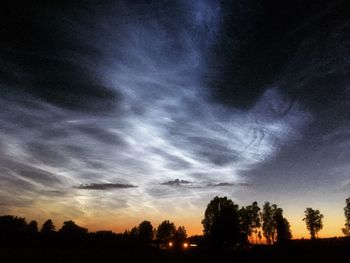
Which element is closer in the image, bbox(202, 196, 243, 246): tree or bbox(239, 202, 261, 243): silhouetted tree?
bbox(202, 196, 243, 246): tree

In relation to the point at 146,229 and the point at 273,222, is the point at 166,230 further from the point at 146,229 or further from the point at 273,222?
the point at 273,222

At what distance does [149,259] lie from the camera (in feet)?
158

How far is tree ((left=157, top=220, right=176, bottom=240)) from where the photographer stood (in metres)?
178

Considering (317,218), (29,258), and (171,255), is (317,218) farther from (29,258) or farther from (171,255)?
(29,258)

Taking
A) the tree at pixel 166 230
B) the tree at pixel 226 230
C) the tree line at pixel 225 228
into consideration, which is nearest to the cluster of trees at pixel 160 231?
the tree at pixel 166 230

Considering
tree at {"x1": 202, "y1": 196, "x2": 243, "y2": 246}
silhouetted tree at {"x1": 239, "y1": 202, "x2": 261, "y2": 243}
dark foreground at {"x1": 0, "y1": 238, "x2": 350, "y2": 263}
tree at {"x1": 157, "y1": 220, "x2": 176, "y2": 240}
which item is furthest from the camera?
tree at {"x1": 157, "y1": 220, "x2": 176, "y2": 240}

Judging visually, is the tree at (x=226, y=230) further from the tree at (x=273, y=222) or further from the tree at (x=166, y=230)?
the tree at (x=166, y=230)

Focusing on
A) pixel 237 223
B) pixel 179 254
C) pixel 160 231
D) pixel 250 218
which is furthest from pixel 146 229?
pixel 179 254

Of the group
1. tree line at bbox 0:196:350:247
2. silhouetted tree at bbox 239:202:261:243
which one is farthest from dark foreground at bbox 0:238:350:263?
silhouetted tree at bbox 239:202:261:243

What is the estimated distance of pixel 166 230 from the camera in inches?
7087

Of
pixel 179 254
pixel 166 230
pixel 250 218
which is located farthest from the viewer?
pixel 166 230

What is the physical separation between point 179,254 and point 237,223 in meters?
27.8

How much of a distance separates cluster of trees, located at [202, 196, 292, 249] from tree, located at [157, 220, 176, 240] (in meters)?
73.4

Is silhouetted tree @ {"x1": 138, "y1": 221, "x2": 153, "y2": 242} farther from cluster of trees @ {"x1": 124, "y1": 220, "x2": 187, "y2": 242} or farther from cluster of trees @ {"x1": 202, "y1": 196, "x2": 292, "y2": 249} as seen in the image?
cluster of trees @ {"x1": 202, "y1": 196, "x2": 292, "y2": 249}
